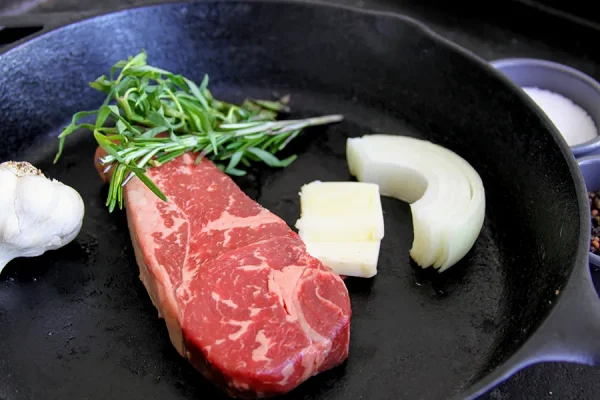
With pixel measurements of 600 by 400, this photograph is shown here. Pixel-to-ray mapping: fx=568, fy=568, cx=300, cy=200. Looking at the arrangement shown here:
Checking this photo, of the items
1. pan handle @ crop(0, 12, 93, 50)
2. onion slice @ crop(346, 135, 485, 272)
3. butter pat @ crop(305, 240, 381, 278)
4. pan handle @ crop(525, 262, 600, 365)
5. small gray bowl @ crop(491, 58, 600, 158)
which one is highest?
pan handle @ crop(0, 12, 93, 50)

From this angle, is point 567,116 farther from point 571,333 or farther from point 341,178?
point 571,333

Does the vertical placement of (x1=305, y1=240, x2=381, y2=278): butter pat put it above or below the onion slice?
below

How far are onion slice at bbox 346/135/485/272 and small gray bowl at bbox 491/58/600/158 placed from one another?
2.24 feet

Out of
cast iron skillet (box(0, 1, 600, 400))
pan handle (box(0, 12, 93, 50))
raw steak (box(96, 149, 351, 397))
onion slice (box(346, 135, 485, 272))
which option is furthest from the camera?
pan handle (box(0, 12, 93, 50))

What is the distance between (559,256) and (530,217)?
1.09 ft

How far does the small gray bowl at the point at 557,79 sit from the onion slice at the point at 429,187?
0.68 metres

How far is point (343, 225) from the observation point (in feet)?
6.62

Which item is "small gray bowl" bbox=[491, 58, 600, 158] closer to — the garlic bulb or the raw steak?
the raw steak

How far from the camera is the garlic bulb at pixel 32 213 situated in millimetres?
1851

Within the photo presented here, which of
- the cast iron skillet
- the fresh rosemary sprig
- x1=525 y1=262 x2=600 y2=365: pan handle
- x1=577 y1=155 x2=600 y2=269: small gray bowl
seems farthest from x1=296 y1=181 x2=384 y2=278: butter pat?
x1=577 y1=155 x2=600 y2=269: small gray bowl

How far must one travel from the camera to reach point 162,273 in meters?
1.75

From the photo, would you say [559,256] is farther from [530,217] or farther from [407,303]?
[407,303]

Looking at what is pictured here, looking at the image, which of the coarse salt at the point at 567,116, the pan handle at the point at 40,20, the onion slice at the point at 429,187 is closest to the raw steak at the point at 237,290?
the onion slice at the point at 429,187

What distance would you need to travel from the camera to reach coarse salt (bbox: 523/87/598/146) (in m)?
2.50
